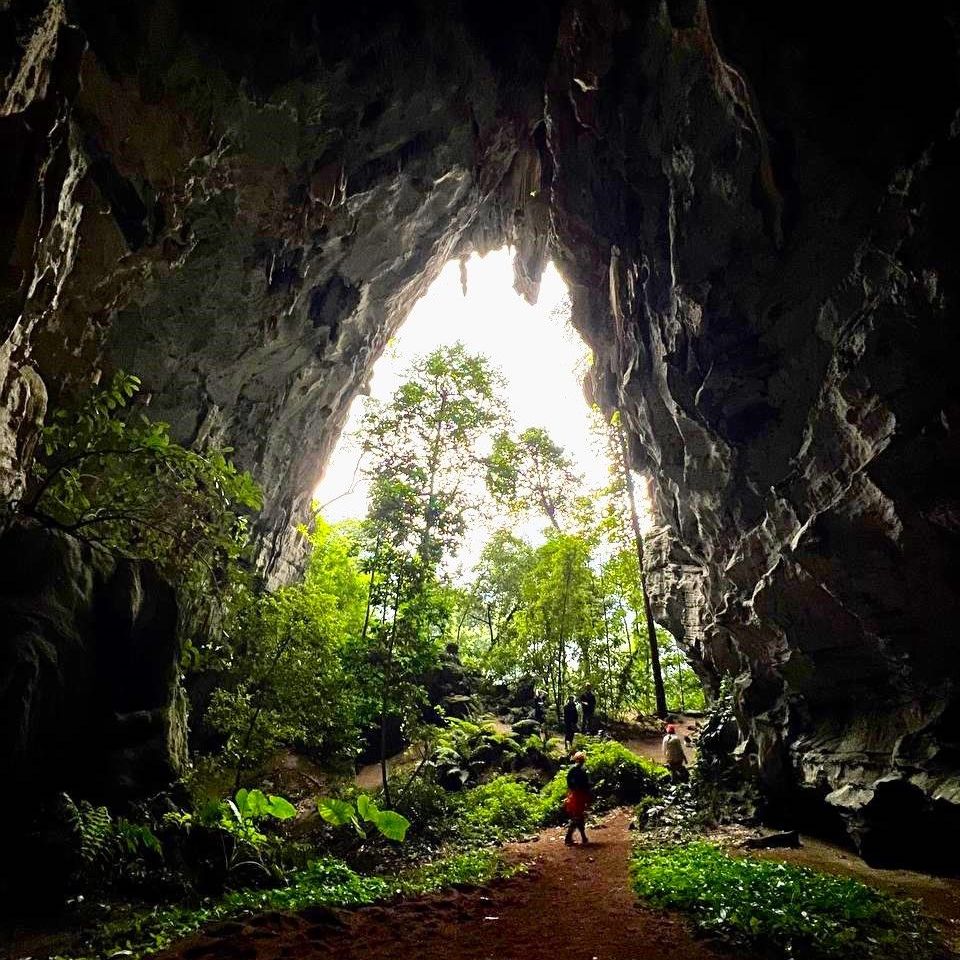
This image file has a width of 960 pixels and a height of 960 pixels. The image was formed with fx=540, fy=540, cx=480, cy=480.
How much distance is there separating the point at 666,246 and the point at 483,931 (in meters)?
11.9

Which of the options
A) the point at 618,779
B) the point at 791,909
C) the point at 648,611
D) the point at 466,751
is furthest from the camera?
the point at 648,611

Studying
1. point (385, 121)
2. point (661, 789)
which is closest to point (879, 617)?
point (661, 789)

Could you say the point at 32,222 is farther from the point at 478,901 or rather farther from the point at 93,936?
the point at 478,901

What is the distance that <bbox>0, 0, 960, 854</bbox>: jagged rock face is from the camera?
22.2 feet

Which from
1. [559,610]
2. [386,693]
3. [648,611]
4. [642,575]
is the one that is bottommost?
[386,693]

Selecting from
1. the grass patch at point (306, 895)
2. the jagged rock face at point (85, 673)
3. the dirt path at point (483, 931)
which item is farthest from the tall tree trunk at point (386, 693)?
the dirt path at point (483, 931)

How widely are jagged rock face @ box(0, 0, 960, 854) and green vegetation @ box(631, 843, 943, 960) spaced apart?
7.64ft

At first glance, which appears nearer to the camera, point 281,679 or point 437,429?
point 281,679

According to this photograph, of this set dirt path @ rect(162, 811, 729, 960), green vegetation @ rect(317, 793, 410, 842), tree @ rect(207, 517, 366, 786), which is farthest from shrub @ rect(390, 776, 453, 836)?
dirt path @ rect(162, 811, 729, 960)

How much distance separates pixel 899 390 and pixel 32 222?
1004 centimetres

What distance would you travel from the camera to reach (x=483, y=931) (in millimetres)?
5613

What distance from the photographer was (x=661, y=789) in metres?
12.6

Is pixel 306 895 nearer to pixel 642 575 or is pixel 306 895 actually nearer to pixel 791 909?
pixel 791 909

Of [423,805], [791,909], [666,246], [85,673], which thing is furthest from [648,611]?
[85,673]
